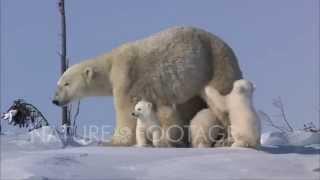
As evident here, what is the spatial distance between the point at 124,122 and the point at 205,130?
718 millimetres

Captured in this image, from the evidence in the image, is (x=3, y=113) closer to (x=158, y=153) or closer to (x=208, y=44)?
(x=208, y=44)

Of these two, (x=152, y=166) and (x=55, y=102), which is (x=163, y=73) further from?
(x=152, y=166)

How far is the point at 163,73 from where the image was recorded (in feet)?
18.7

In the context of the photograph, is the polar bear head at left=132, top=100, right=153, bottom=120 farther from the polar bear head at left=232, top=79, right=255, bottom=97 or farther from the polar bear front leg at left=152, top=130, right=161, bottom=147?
the polar bear head at left=232, top=79, right=255, bottom=97

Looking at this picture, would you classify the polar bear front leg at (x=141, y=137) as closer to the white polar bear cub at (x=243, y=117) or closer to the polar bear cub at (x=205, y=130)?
the polar bear cub at (x=205, y=130)

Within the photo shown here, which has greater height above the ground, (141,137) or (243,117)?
(243,117)

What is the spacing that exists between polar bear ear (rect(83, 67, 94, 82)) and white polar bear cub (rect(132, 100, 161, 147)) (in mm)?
673

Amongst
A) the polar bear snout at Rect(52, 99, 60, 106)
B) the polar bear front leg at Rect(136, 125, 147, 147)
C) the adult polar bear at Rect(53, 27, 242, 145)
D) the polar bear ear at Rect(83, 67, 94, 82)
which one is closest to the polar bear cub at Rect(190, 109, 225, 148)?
the adult polar bear at Rect(53, 27, 242, 145)

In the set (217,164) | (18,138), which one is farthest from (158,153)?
(18,138)

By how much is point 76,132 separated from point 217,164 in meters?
3.51

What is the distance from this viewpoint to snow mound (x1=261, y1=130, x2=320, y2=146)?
6.66 metres

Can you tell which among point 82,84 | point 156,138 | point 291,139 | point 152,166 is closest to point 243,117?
point 156,138

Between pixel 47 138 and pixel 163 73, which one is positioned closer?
pixel 47 138

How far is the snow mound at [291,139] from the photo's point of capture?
6.66 m
